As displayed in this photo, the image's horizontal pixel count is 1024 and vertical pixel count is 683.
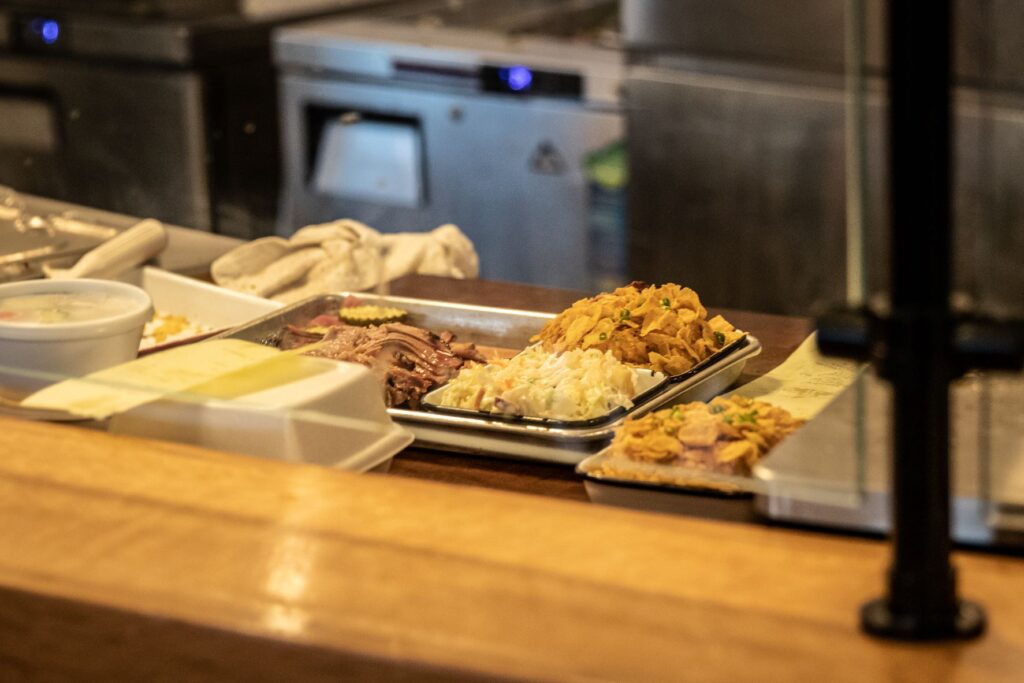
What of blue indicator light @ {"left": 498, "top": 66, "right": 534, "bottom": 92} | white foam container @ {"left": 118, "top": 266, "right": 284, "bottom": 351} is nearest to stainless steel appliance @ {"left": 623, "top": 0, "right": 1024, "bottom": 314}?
white foam container @ {"left": 118, "top": 266, "right": 284, "bottom": 351}

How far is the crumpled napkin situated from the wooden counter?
531mm

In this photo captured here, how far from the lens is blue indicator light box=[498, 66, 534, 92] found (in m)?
3.69

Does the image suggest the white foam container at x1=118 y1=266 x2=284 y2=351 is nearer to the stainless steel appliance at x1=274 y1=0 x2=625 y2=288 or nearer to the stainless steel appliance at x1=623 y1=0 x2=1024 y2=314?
the stainless steel appliance at x1=623 y1=0 x2=1024 y2=314

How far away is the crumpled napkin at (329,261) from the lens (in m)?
1.59

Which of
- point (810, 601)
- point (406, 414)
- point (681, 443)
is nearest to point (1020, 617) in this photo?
point (810, 601)

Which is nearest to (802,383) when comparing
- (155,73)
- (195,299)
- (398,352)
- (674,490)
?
(674,490)

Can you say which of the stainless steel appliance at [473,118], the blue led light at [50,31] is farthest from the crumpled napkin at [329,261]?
the blue led light at [50,31]

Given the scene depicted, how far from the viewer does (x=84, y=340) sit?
1.31m

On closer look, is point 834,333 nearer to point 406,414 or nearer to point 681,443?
point 681,443

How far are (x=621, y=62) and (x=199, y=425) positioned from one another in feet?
8.21

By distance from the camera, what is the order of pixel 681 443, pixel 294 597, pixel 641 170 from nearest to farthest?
pixel 294 597 < pixel 681 443 < pixel 641 170

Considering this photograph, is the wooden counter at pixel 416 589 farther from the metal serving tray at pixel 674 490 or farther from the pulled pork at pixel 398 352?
the pulled pork at pixel 398 352

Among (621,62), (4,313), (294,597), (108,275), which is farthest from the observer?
(621,62)

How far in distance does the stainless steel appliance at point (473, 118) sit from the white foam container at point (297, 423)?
2.07 metres
